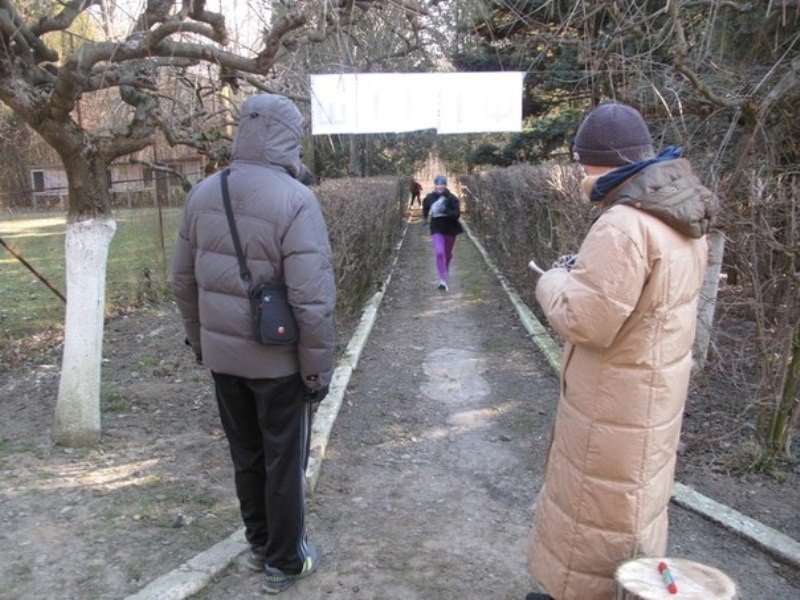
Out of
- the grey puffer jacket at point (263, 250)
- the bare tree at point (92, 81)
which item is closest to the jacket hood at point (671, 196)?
the grey puffer jacket at point (263, 250)

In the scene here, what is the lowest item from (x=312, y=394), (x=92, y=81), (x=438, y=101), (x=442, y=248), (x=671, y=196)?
(x=442, y=248)

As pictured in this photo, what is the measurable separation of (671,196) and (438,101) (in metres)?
5.82

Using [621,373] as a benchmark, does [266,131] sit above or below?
above

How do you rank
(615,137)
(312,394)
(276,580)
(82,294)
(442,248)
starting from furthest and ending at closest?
1. (442,248)
2. (82,294)
3. (276,580)
4. (312,394)
5. (615,137)

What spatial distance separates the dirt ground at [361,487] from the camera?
3066 millimetres

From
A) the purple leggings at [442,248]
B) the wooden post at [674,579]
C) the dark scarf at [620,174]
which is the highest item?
the dark scarf at [620,174]

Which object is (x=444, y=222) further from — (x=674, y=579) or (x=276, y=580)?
(x=674, y=579)

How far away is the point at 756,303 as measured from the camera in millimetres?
3742

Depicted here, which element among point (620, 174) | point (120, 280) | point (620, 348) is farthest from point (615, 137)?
point (120, 280)

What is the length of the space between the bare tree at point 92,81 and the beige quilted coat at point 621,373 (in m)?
2.06

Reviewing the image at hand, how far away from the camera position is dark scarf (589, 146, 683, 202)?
79.8 inches

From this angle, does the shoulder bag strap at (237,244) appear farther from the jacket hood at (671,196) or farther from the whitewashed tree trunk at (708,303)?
the whitewashed tree trunk at (708,303)

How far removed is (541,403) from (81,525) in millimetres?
3377

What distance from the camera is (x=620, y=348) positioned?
204 cm
